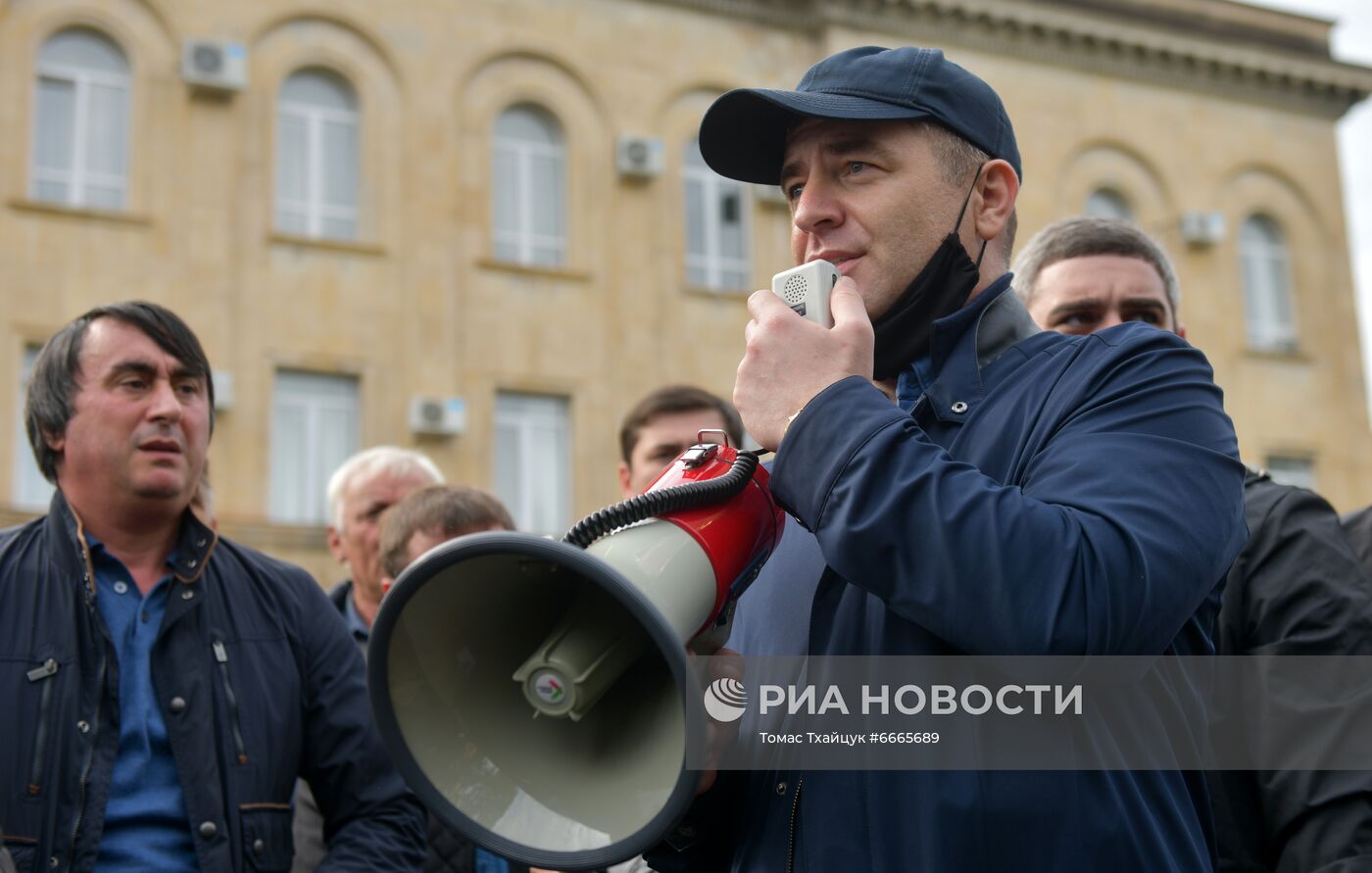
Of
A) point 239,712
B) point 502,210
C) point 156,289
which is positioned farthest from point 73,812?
point 502,210

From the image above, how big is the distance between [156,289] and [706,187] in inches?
268

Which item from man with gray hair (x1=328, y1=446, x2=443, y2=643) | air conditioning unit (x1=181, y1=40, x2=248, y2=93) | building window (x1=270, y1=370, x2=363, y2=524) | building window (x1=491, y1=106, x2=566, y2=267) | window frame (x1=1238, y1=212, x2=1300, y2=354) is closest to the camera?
man with gray hair (x1=328, y1=446, x2=443, y2=643)

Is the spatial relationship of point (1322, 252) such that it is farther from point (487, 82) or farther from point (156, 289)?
point (156, 289)

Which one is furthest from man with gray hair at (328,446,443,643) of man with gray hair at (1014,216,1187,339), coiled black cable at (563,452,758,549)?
coiled black cable at (563,452,758,549)

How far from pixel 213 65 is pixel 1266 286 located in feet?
49.0

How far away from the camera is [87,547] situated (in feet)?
13.0

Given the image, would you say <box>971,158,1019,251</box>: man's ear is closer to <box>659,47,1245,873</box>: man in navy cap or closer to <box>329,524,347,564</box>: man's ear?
<box>659,47,1245,873</box>: man in navy cap

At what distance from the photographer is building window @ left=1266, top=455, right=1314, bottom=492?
884 inches

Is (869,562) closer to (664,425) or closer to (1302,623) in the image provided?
(1302,623)

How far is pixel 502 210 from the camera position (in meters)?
18.8

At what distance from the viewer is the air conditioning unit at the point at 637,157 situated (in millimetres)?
18938

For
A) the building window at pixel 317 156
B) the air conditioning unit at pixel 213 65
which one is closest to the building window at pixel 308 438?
the building window at pixel 317 156

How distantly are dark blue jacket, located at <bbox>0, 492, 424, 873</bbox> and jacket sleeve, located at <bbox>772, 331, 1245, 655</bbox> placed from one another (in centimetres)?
211

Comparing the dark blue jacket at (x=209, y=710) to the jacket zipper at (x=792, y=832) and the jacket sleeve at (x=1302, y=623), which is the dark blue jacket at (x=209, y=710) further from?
the jacket sleeve at (x=1302, y=623)
